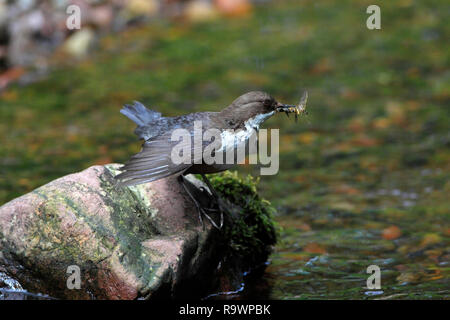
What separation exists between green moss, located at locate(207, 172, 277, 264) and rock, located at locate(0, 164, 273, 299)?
45 cm

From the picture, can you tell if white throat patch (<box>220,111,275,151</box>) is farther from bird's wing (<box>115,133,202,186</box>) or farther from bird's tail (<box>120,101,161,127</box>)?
bird's tail (<box>120,101,161,127</box>)

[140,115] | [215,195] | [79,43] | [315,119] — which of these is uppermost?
[79,43]

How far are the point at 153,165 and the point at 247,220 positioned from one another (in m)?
1.26

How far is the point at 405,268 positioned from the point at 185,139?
1936 mm

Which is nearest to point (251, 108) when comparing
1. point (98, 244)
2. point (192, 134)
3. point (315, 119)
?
point (192, 134)

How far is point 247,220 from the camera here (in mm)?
5113

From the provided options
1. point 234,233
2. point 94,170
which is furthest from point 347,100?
point 94,170

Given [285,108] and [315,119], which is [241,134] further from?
[315,119]

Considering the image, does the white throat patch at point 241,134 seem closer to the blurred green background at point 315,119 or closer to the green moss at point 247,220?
the green moss at point 247,220

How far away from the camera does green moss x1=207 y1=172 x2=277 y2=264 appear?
4953mm

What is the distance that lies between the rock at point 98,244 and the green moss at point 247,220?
450mm

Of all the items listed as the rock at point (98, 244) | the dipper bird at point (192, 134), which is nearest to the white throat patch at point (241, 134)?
the dipper bird at point (192, 134)

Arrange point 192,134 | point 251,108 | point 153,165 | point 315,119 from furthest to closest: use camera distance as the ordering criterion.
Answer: point 315,119
point 251,108
point 192,134
point 153,165

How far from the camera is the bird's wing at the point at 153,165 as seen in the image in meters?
4.03
